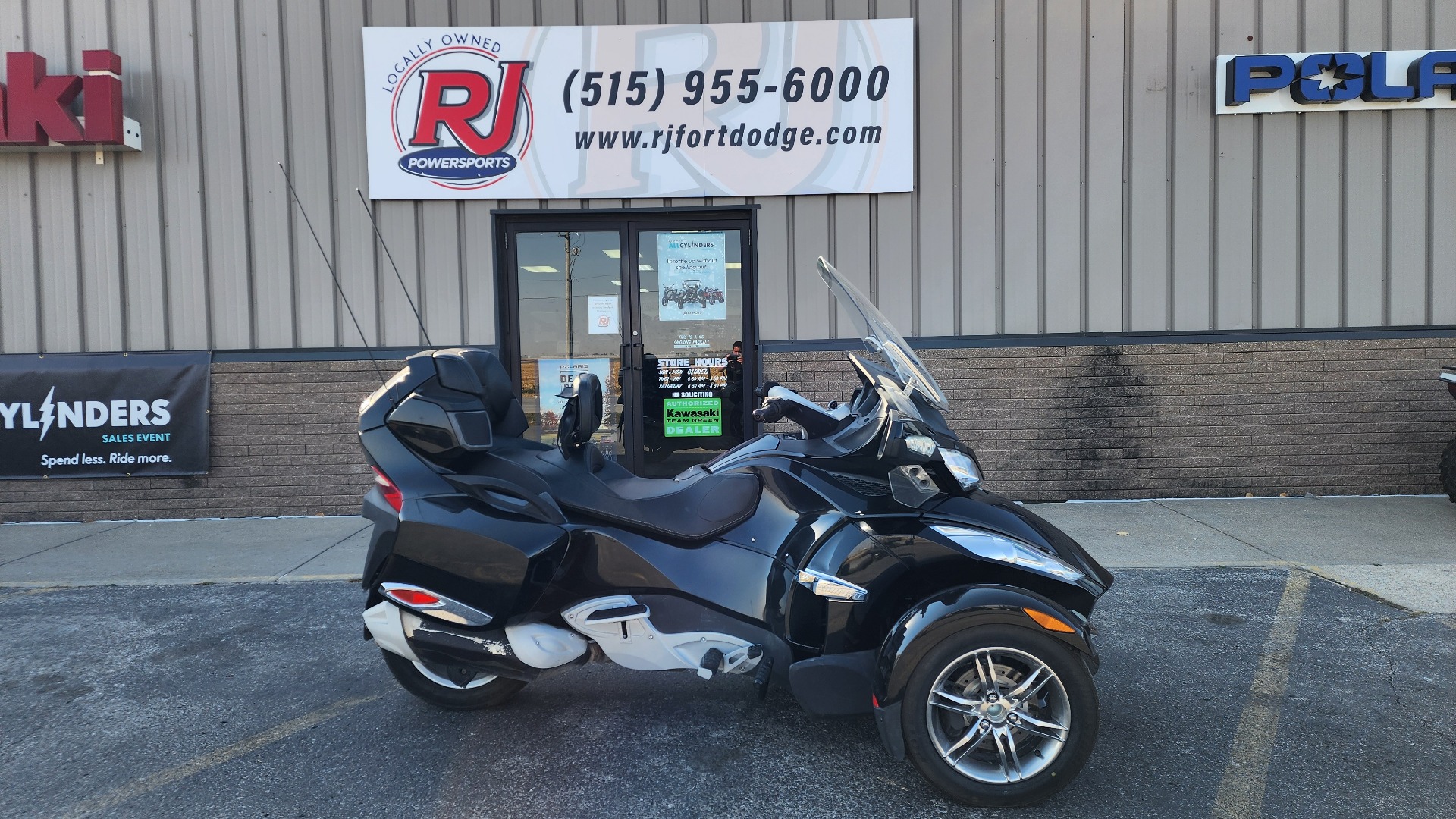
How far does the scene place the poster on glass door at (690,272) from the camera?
24.3 feet

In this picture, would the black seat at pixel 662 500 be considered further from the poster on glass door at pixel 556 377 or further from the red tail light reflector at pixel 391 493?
the poster on glass door at pixel 556 377

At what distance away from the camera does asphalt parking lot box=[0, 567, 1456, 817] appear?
8.57ft

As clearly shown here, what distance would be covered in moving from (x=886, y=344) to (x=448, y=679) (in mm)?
2165

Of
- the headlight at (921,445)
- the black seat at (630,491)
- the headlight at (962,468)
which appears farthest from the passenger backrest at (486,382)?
the headlight at (962,468)

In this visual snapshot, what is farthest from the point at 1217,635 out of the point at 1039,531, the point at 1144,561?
the point at 1039,531

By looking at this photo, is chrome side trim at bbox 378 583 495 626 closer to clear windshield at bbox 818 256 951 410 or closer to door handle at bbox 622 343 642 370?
clear windshield at bbox 818 256 951 410

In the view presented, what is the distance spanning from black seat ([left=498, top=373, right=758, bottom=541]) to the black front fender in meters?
0.72

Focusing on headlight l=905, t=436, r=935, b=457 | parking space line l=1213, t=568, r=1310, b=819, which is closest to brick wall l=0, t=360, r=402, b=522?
headlight l=905, t=436, r=935, b=457

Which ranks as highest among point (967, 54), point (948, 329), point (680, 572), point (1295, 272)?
point (967, 54)

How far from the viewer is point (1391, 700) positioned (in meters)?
3.25

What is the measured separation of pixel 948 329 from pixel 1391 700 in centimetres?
453

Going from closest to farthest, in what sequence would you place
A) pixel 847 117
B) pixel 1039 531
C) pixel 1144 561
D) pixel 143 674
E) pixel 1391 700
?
pixel 1039 531 < pixel 1391 700 < pixel 143 674 < pixel 1144 561 < pixel 847 117

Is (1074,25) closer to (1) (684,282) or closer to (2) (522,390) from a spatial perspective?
(1) (684,282)

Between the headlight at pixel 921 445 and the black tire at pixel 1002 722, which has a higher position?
the headlight at pixel 921 445
